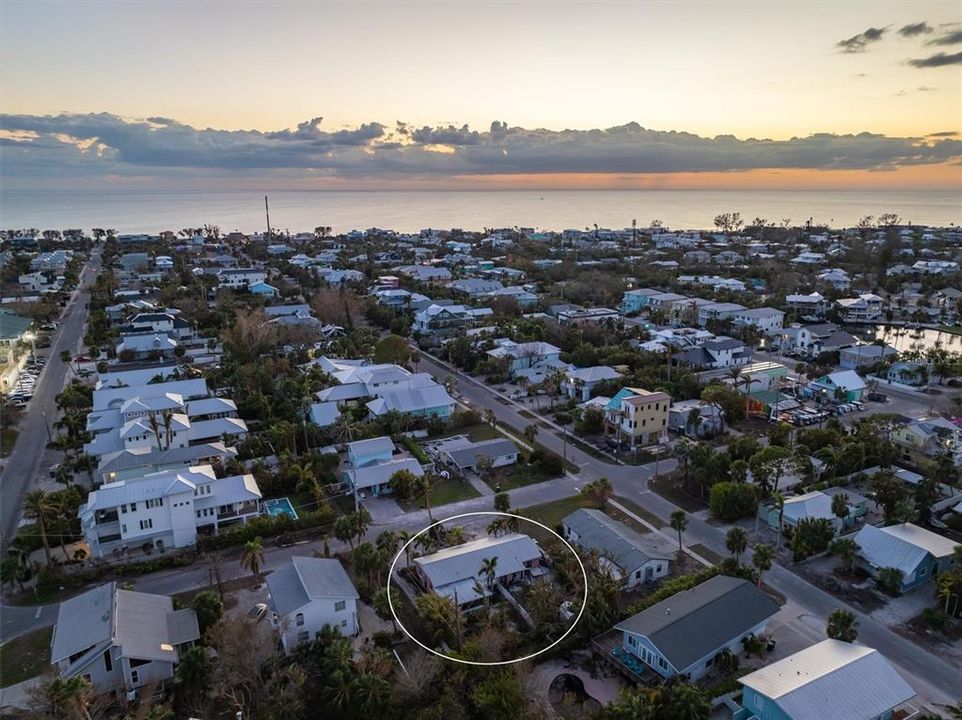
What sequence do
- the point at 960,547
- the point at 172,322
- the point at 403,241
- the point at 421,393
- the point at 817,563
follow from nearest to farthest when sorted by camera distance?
the point at 960,547
the point at 817,563
the point at 421,393
the point at 172,322
the point at 403,241

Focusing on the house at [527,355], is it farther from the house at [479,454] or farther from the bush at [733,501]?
the bush at [733,501]

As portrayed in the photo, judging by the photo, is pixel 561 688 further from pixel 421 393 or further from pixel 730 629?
pixel 421 393

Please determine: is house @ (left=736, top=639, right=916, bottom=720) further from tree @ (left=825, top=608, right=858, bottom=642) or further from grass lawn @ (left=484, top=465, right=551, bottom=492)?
grass lawn @ (left=484, top=465, right=551, bottom=492)

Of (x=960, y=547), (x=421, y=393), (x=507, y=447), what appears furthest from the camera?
(x=421, y=393)

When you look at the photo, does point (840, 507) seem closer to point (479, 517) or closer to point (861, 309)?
point (479, 517)

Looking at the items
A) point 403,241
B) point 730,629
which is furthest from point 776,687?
point 403,241

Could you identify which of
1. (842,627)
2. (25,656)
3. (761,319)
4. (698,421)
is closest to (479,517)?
(842,627)

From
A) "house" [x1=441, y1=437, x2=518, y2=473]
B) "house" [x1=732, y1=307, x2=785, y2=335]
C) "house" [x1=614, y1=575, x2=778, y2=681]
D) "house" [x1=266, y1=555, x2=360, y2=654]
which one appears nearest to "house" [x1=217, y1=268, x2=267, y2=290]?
"house" [x1=441, y1=437, x2=518, y2=473]
